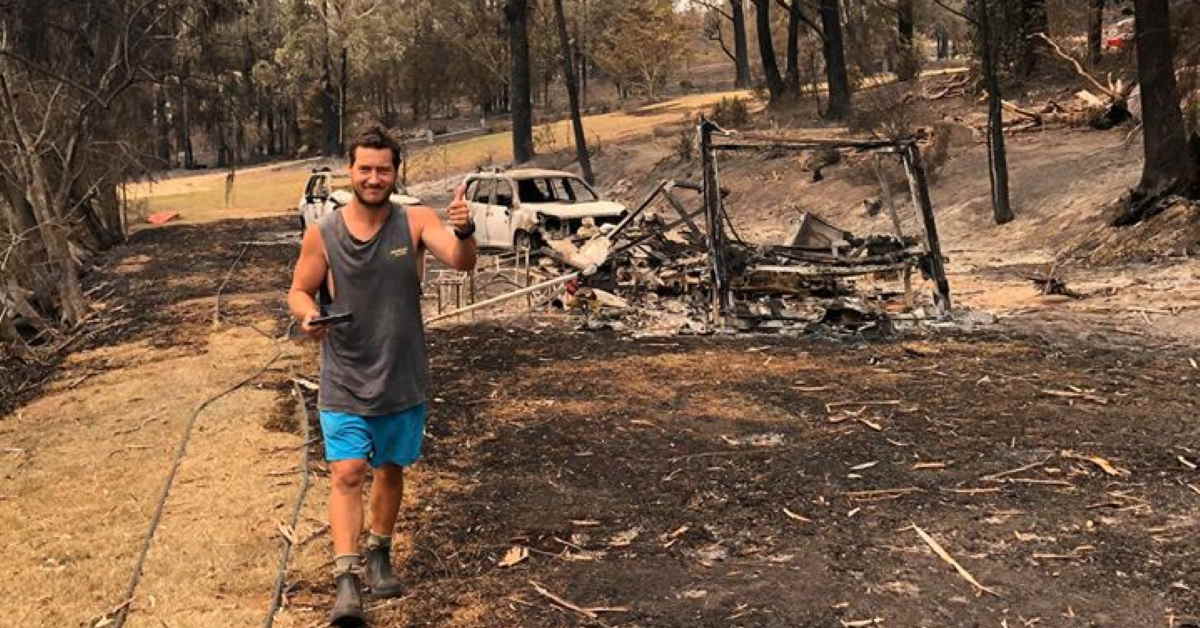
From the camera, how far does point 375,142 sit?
4.18 meters

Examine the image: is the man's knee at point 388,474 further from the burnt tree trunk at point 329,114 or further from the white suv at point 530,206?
the burnt tree trunk at point 329,114

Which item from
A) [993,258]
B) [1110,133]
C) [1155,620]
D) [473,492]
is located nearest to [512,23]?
[1110,133]

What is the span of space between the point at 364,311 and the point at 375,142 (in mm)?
726

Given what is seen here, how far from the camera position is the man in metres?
4.18

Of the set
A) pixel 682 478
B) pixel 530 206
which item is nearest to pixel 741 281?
pixel 682 478

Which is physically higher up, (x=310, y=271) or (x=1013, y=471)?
(x=310, y=271)

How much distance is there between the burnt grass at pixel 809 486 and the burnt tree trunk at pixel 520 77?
90.6ft

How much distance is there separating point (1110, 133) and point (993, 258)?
21.3 ft

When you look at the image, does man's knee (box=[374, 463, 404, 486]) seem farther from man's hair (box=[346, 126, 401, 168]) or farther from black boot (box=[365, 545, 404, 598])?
man's hair (box=[346, 126, 401, 168])

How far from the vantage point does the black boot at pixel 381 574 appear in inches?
179

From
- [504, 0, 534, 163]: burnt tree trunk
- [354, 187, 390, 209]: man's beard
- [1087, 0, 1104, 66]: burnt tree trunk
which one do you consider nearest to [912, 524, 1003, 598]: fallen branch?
[354, 187, 390, 209]: man's beard

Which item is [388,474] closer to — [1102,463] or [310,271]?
[310,271]

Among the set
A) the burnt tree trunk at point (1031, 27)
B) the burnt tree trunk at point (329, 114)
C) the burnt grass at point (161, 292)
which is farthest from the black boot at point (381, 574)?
the burnt tree trunk at point (329, 114)

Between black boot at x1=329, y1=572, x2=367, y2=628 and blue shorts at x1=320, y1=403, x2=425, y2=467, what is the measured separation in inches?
20.3
